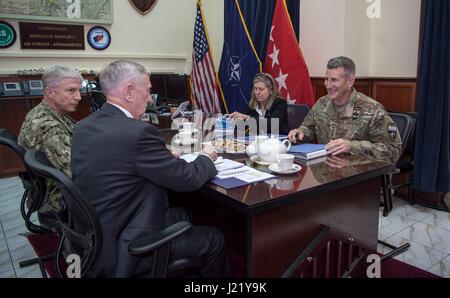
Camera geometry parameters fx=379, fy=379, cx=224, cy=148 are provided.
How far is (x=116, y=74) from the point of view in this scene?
Answer: 143 cm

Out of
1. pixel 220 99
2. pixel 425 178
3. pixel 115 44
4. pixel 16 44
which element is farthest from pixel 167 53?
pixel 425 178

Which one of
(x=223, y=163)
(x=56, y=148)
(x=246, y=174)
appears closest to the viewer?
(x=246, y=174)

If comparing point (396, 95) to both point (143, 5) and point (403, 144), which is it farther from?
point (143, 5)

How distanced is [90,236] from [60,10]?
4078mm

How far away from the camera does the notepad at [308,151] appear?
5.86ft

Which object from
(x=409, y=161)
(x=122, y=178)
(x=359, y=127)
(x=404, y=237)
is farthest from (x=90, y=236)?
(x=409, y=161)

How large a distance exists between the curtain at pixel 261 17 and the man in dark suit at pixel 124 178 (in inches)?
120

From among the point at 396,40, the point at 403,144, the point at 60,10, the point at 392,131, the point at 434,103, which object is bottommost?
the point at 403,144

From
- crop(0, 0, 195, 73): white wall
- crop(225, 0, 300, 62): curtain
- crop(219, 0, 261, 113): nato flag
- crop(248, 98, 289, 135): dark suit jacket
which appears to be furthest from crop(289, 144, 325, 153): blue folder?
crop(0, 0, 195, 73): white wall

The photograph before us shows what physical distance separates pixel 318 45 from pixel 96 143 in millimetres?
3189

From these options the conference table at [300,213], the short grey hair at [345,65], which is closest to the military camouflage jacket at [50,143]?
the conference table at [300,213]

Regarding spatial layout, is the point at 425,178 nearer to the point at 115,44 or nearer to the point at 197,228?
the point at 197,228

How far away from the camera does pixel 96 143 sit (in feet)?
4.31

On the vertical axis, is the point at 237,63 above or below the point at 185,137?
above
